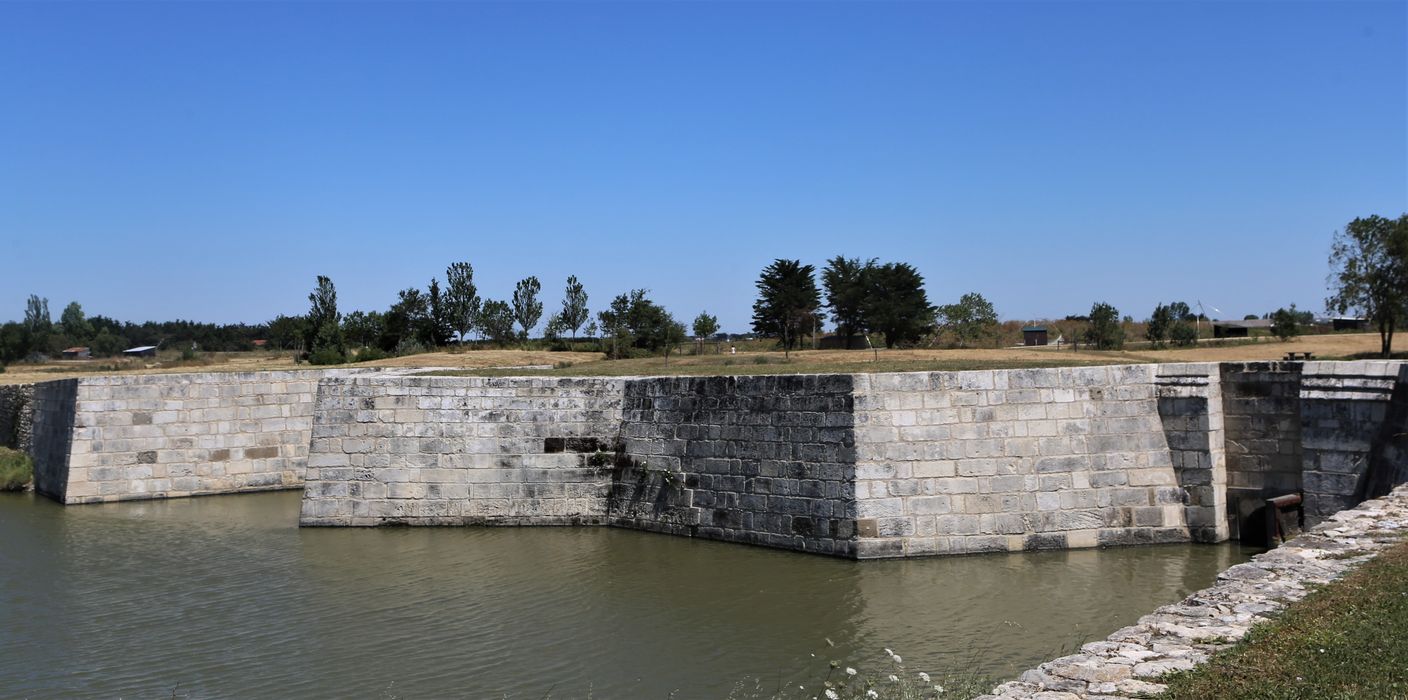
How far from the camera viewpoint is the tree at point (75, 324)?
9012 cm

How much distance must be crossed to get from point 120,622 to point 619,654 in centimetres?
631

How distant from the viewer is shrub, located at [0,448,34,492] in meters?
23.3

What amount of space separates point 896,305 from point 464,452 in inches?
1279

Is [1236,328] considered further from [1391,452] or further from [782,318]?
[1391,452]

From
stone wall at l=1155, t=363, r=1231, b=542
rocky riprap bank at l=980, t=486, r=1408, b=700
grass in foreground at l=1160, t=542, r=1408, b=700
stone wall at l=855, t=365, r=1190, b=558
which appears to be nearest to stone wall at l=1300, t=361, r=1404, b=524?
stone wall at l=1155, t=363, r=1231, b=542

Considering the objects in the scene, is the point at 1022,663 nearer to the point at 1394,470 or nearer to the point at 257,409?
the point at 1394,470

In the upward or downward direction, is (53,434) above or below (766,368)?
below

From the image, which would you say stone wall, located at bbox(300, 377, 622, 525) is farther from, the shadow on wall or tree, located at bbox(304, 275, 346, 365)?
tree, located at bbox(304, 275, 346, 365)

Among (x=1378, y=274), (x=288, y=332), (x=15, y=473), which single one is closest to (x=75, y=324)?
(x=288, y=332)

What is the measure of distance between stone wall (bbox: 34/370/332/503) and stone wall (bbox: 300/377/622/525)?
5.60 meters

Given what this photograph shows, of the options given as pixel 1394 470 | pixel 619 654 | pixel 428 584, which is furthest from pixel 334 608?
pixel 1394 470

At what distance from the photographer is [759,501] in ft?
49.9

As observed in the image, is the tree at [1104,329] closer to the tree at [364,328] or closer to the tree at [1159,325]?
the tree at [1159,325]

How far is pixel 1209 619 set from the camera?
7383 millimetres
